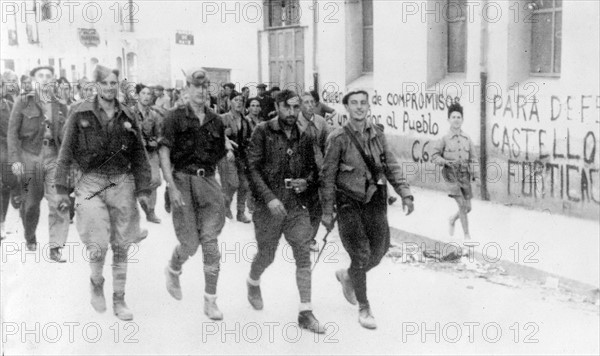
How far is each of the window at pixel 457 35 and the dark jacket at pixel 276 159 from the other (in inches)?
232

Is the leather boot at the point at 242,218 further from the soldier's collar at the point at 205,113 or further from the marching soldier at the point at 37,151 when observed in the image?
the soldier's collar at the point at 205,113

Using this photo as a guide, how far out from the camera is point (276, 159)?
5.86 metres

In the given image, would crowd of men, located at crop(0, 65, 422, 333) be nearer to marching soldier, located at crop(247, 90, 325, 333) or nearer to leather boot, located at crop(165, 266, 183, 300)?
marching soldier, located at crop(247, 90, 325, 333)

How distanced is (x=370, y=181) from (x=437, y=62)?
6105mm

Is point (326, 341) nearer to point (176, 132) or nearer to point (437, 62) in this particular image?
point (176, 132)

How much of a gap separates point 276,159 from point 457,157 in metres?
3.02

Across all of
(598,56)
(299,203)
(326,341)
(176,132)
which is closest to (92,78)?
(176,132)

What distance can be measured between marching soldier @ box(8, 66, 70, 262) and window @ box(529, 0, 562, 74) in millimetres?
5956

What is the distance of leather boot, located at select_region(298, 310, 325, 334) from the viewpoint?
5644 mm

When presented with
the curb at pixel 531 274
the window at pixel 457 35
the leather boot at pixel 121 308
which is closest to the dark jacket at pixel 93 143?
the leather boot at pixel 121 308

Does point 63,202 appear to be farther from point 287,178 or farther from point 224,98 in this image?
point 224,98

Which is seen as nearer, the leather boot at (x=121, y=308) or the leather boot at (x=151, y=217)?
the leather boot at (x=121, y=308)

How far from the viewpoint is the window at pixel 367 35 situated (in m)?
13.1

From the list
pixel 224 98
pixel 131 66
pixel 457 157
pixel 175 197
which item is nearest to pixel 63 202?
pixel 175 197
